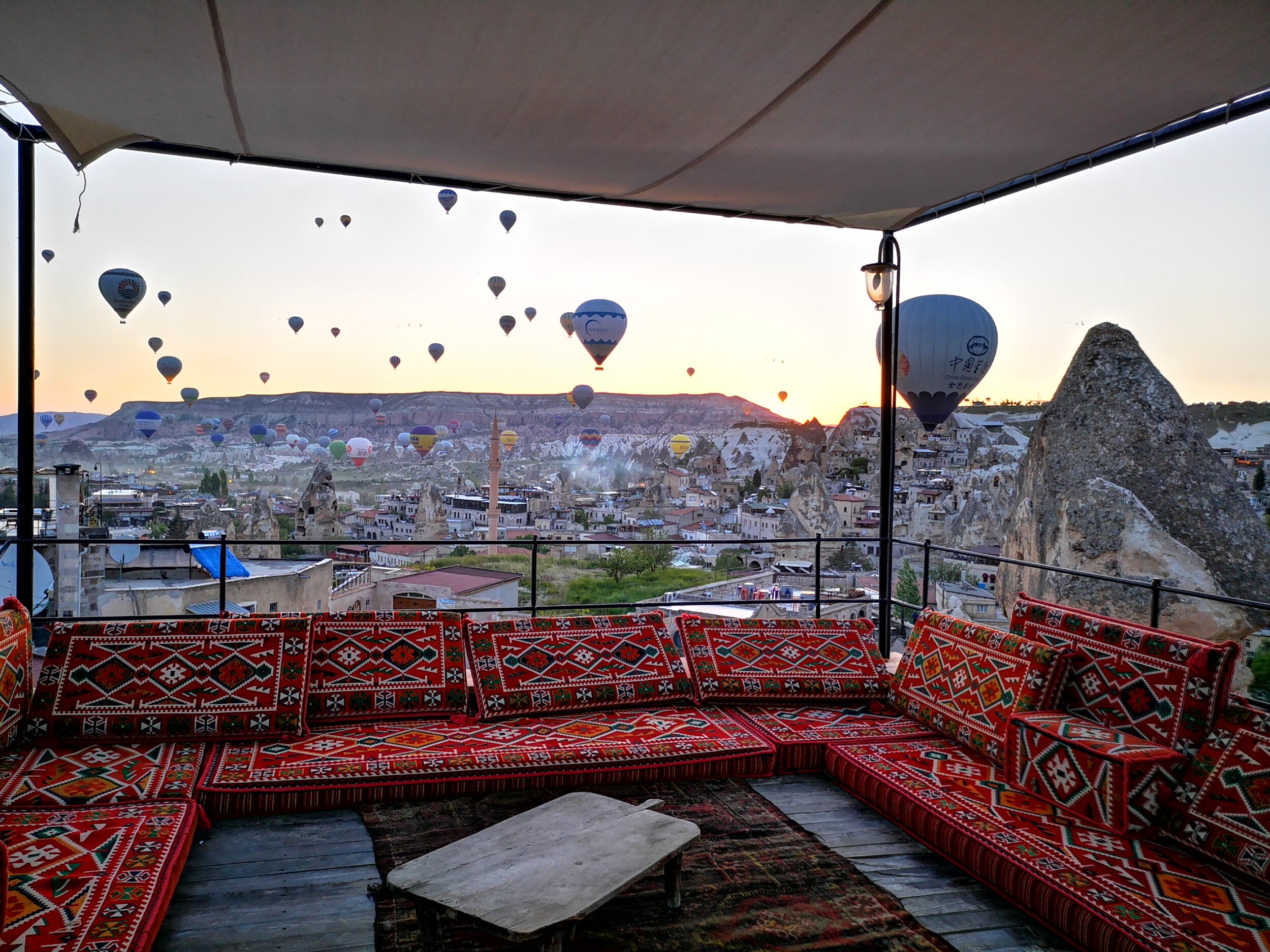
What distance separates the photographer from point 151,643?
2957 mm

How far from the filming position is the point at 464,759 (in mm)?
2783

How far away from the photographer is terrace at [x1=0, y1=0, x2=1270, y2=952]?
6.84 ft

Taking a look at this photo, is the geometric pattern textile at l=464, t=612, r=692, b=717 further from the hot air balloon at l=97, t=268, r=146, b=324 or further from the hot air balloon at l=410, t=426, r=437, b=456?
the hot air balloon at l=410, t=426, r=437, b=456

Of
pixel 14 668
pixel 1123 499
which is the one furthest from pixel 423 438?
pixel 14 668

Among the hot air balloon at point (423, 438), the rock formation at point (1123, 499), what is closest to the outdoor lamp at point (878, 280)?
the rock formation at point (1123, 499)

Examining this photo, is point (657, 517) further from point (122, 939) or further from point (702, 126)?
point (122, 939)

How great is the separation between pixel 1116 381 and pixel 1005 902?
17.7 meters

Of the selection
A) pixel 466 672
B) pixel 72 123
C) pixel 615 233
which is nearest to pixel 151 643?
pixel 466 672

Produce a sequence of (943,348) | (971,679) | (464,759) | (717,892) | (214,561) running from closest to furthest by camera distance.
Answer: (717,892) → (464,759) → (971,679) → (943,348) → (214,561)

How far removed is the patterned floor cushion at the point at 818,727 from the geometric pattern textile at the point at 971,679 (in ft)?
0.27

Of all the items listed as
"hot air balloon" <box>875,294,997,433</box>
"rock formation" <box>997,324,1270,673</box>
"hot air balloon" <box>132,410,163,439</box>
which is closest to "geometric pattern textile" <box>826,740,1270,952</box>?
"hot air balloon" <box>875,294,997,433</box>

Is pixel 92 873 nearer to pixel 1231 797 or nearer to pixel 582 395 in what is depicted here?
pixel 1231 797

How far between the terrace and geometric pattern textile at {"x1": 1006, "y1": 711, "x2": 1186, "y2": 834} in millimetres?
64

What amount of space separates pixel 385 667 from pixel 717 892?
60.8 inches
